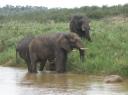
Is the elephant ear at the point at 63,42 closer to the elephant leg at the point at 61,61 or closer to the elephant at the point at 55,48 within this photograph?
the elephant at the point at 55,48

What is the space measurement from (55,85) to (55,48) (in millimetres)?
3451

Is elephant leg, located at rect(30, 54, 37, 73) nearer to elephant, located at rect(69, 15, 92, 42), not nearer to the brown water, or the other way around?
the brown water

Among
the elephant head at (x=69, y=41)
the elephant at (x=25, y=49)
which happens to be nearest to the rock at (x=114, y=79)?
the elephant head at (x=69, y=41)

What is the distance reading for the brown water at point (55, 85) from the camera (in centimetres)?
1441

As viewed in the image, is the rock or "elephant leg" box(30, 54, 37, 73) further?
"elephant leg" box(30, 54, 37, 73)

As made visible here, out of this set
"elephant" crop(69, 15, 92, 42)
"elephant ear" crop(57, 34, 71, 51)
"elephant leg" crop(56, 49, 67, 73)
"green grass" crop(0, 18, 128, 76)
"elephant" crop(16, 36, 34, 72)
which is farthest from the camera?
"elephant" crop(69, 15, 92, 42)

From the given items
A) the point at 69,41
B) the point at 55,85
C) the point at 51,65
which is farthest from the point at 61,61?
the point at 55,85

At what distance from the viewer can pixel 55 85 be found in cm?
1586

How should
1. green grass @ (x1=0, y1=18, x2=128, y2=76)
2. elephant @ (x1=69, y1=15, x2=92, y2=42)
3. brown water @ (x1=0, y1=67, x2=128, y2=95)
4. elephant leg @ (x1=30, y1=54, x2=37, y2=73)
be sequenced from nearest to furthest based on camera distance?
brown water @ (x1=0, y1=67, x2=128, y2=95)
green grass @ (x1=0, y1=18, x2=128, y2=76)
elephant leg @ (x1=30, y1=54, x2=37, y2=73)
elephant @ (x1=69, y1=15, x2=92, y2=42)

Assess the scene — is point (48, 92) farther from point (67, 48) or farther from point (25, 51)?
point (25, 51)

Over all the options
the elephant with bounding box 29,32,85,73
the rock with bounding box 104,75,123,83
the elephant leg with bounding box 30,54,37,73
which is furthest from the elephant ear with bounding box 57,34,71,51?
the rock with bounding box 104,75,123,83

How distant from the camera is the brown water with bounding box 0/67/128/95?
Result: 567 inches

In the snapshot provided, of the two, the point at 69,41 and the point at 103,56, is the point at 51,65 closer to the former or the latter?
the point at 69,41

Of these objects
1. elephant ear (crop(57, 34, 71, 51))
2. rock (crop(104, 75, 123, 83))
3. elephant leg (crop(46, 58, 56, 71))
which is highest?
elephant ear (crop(57, 34, 71, 51))
